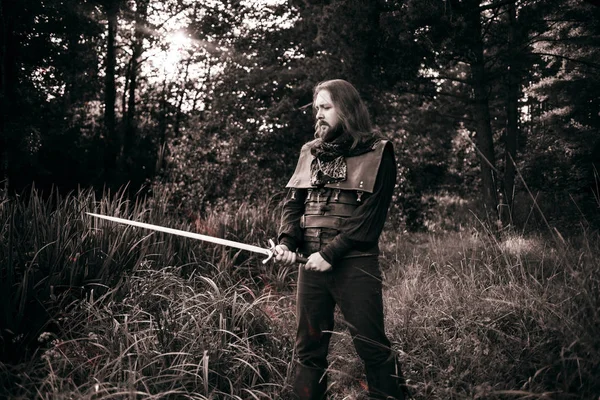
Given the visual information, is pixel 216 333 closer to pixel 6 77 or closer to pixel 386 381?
pixel 386 381

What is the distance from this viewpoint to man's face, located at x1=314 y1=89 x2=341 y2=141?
2.93m

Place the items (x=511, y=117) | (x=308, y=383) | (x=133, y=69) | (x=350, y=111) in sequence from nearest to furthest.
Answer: (x=308, y=383)
(x=350, y=111)
(x=511, y=117)
(x=133, y=69)

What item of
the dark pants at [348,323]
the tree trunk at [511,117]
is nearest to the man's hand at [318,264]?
the dark pants at [348,323]

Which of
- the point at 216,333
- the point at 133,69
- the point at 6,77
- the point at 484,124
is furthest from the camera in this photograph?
the point at 133,69

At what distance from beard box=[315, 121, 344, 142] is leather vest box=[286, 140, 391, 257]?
18 centimetres

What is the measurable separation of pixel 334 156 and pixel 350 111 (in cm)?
28

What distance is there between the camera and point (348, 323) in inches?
106

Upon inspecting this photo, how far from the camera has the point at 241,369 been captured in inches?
133

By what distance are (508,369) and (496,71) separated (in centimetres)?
795

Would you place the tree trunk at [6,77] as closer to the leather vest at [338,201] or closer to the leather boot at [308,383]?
the leather vest at [338,201]

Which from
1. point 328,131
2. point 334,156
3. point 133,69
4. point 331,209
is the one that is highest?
point 133,69

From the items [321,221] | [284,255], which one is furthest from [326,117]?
[284,255]

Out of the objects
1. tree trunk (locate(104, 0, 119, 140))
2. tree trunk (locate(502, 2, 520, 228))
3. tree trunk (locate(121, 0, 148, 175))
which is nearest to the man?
tree trunk (locate(502, 2, 520, 228))

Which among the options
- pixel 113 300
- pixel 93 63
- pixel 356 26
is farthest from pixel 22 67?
pixel 113 300
